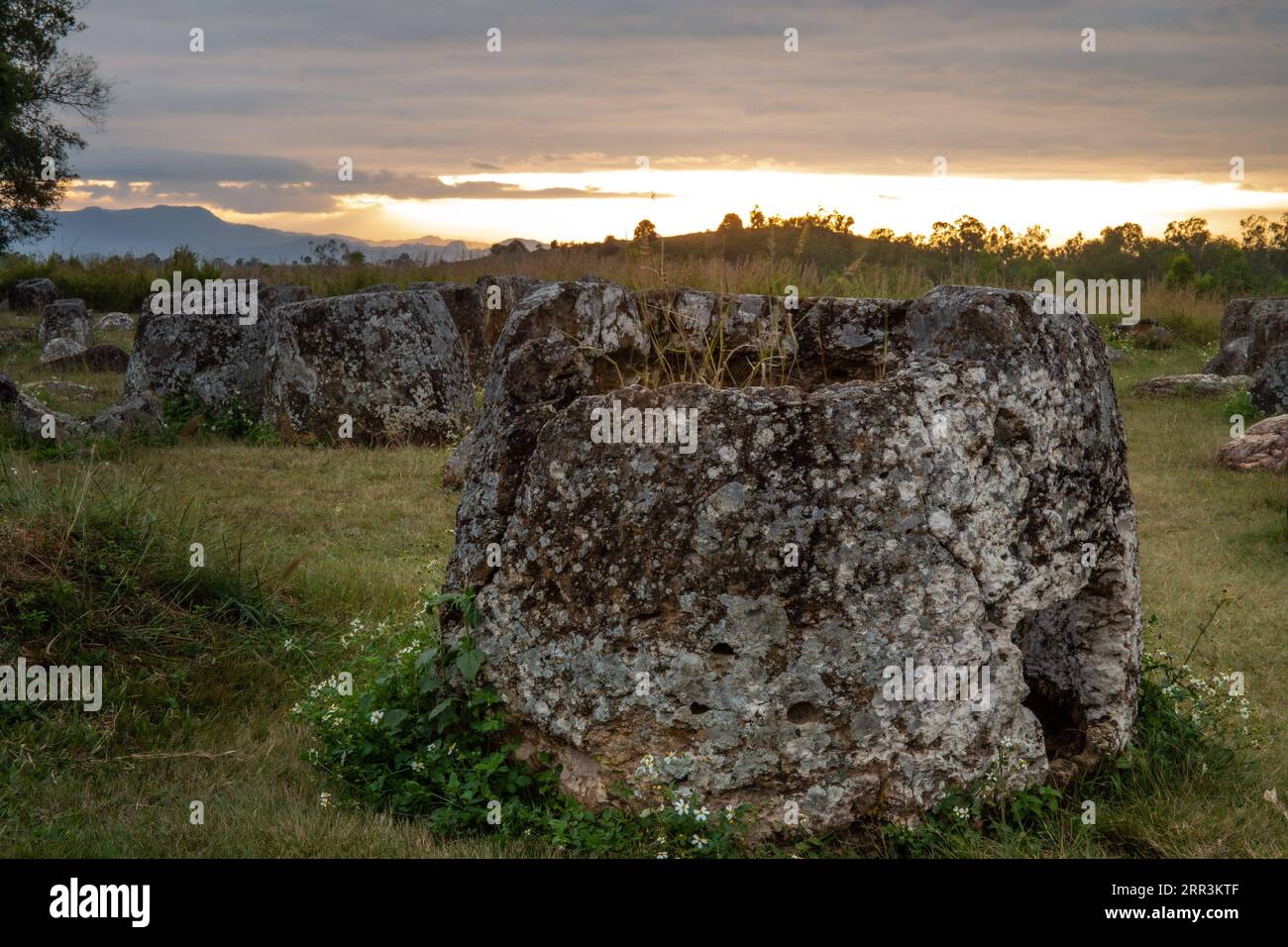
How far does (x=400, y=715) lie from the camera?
16.3ft

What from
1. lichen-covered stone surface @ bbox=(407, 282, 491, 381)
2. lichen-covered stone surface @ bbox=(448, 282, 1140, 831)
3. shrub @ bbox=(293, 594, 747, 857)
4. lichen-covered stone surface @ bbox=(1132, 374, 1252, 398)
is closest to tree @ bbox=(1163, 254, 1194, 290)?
lichen-covered stone surface @ bbox=(1132, 374, 1252, 398)

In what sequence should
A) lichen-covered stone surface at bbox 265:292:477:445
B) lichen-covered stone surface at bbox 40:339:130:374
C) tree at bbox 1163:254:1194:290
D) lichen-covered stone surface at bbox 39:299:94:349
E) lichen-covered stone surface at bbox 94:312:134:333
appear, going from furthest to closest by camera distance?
tree at bbox 1163:254:1194:290 → lichen-covered stone surface at bbox 94:312:134:333 → lichen-covered stone surface at bbox 39:299:94:349 → lichen-covered stone surface at bbox 40:339:130:374 → lichen-covered stone surface at bbox 265:292:477:445

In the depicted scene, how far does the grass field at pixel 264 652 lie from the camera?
4.53 m

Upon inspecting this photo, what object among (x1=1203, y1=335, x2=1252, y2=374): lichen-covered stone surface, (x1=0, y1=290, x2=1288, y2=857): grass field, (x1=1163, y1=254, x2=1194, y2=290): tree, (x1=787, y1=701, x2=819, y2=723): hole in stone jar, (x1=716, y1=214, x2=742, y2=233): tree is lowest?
(x1=0, y1=290, x2=1288, y2=857): grass field

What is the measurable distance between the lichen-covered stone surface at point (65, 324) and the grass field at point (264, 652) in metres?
13.1

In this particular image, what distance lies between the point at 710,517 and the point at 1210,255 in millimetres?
52046

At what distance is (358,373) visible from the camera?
13.5 meters

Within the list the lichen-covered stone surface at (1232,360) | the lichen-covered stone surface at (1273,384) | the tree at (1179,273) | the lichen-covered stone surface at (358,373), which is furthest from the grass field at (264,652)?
the tree at (1179,273)

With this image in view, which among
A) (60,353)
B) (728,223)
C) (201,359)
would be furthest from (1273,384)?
(60,353)

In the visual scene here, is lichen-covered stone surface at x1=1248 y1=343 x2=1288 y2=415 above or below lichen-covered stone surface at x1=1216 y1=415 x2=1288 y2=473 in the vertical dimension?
above

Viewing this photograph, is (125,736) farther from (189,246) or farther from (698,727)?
(189,246)

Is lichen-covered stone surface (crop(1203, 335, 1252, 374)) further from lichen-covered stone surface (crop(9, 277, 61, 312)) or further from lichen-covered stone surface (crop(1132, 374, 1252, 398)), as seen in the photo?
lichen-covered stone surface (crop(9, 277, 61, 312))

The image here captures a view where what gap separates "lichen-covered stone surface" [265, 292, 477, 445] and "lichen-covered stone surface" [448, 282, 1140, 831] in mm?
9013

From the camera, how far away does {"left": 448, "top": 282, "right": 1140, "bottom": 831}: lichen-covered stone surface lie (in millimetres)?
4363
